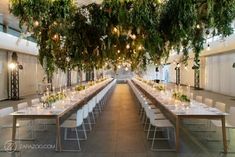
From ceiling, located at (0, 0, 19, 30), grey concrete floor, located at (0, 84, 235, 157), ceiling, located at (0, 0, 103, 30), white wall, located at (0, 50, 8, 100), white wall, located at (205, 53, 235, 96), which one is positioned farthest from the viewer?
white wall, located at (205, 53, 235, 96)

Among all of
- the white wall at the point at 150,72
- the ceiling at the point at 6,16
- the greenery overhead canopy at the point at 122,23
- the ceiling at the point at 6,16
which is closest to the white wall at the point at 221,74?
the white wall at the point at 150,72

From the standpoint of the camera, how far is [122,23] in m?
5.17

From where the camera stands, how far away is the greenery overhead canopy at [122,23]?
15.0 ft

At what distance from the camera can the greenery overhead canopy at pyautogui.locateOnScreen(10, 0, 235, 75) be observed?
15.0 ft

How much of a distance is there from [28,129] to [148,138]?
3.15 m

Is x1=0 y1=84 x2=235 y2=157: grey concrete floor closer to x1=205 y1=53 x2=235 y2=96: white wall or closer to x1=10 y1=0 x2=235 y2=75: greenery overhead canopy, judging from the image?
x1=10 y1=0 x2=235 y2=75: greenery overhead canopy

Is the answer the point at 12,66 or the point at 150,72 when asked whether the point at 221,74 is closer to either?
the point at 12,66

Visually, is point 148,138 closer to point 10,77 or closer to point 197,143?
point 197,143

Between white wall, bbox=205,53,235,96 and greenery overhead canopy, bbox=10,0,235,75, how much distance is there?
12957 millimetres

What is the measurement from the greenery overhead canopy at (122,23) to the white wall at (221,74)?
1296cm

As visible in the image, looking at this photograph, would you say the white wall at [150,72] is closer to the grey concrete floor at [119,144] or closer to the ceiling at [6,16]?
the grey concrete floor at [119,144]

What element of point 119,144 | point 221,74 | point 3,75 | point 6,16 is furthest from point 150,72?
point 119,144

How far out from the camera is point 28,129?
27.1ft

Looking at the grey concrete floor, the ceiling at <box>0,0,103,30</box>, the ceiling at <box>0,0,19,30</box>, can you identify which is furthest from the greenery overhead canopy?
the ceiling at <box>0,0,19,30</box>
